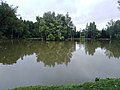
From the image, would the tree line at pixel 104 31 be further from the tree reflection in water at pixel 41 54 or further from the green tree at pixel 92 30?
the tree reflection in water at pixel 41 54

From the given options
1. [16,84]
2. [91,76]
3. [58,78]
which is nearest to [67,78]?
[58,78]

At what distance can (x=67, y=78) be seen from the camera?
13.8 meters

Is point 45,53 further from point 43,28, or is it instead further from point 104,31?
point 104,31

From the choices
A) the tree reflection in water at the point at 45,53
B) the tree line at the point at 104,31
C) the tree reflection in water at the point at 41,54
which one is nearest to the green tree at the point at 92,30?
the tree line at the point at 104,31

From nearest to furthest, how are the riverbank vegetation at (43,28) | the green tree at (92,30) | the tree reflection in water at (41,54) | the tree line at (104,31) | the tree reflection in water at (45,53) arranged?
the tree reflection in water at (41,54)
the tree reflection in water at (45,53)
the riverbank vegetation at (43,28)
the tree line at (104,31)
the green tree at (92,30)

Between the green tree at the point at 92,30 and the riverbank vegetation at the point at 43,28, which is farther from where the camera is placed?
the green tree at the point at 92,30

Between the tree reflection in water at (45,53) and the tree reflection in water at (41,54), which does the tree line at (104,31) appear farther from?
the tree reflection in water at (41,54)

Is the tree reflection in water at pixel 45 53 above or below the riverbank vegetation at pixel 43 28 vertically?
below

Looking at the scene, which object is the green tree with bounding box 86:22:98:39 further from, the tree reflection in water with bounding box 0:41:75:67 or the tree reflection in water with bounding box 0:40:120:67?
the tree reflection in water with bounding box 0:41:75:67

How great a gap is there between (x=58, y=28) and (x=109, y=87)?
64220 millimetres

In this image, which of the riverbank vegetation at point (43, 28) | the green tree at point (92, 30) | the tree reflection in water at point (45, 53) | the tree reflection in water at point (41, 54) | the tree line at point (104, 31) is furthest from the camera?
the green tree at point (92, 30)

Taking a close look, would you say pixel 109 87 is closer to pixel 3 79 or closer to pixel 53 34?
pixel 3 79

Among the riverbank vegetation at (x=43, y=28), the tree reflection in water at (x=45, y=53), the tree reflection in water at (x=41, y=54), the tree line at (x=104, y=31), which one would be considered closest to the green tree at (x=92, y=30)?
the tree line at (x=104, y=31)

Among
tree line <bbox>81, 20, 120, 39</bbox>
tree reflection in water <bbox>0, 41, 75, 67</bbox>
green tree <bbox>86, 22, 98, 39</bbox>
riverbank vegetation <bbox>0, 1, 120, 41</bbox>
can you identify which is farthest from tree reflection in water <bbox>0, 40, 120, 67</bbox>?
green tree <bbox>86, 22, 98, 39</bbox>
